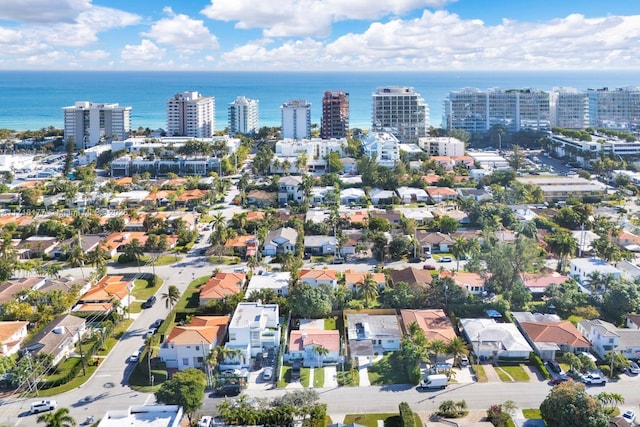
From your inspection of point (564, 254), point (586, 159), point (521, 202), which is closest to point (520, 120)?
point (586, 159)

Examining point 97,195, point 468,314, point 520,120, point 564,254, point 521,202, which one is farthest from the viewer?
point 520,120

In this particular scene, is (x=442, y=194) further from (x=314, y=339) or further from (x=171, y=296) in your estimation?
(x=314, y=339)

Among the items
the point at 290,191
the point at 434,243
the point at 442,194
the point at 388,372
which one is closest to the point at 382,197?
the point at 442,194

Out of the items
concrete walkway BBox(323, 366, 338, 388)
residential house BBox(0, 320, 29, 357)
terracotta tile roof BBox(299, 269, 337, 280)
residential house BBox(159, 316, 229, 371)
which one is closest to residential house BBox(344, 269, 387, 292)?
terracotta tile roof BBox(299, 269, 337, 280)

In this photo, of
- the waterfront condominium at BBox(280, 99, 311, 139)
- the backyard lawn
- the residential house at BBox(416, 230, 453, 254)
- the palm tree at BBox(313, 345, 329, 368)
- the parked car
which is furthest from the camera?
the waterfront condominium at BBox(280, 99, 311, 139)

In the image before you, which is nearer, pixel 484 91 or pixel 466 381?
pixel 466 381

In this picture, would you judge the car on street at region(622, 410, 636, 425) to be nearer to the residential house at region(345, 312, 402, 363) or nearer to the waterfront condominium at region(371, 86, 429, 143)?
the residential house at region(345, 312, 402, 363)

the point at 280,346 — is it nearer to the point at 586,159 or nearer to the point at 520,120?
the point at 586,159
